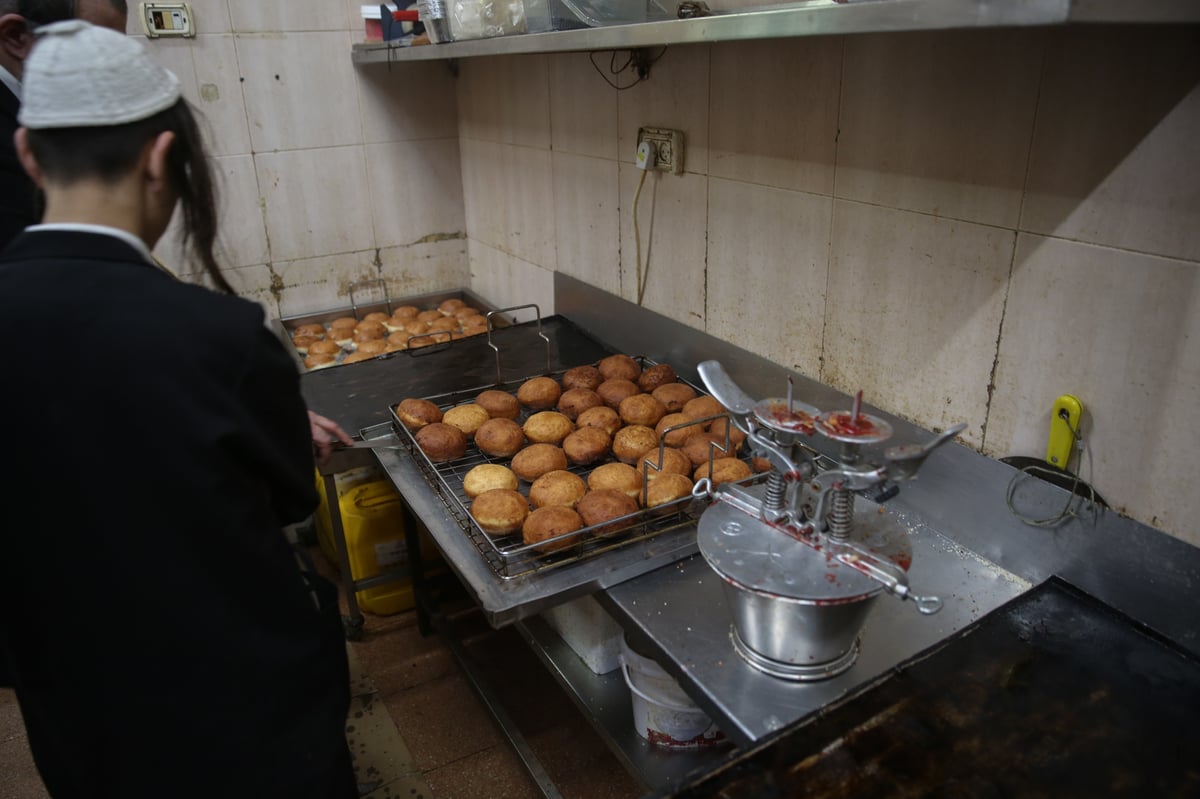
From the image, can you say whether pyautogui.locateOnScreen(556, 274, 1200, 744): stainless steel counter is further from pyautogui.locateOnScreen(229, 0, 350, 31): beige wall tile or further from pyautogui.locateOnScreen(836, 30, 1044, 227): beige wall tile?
Answer: pyautogui.locateOnScreen(229, 0, 350, 31): beige wall tile

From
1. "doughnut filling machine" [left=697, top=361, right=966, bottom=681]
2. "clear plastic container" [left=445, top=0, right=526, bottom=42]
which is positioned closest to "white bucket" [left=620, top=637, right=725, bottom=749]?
"doughnut filling machine" [left=697, top=361, right=966, bottom=681]

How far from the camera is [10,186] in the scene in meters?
1.67

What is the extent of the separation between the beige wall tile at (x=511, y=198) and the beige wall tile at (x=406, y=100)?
151 millimetres

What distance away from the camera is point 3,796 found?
1.99 meters

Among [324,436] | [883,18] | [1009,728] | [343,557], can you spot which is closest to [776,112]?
[883,18]

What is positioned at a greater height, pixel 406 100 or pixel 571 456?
pixel 406 100

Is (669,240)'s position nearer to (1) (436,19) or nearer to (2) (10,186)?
(1) (436,19)

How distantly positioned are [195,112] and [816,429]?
3.10 ft

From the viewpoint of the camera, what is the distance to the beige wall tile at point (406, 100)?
305 centimetres

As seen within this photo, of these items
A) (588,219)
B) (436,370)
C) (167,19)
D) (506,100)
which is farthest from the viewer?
(506,100)

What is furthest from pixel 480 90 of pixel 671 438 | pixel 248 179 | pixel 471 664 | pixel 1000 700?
pixel 1000 700

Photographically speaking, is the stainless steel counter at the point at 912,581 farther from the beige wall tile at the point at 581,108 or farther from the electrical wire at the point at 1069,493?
the beige wall tile at the point at 581,108

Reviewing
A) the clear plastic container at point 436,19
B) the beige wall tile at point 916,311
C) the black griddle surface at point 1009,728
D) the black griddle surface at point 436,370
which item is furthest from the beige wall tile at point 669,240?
the black griddle surface at point 1009,728

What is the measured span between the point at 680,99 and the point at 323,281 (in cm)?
182
